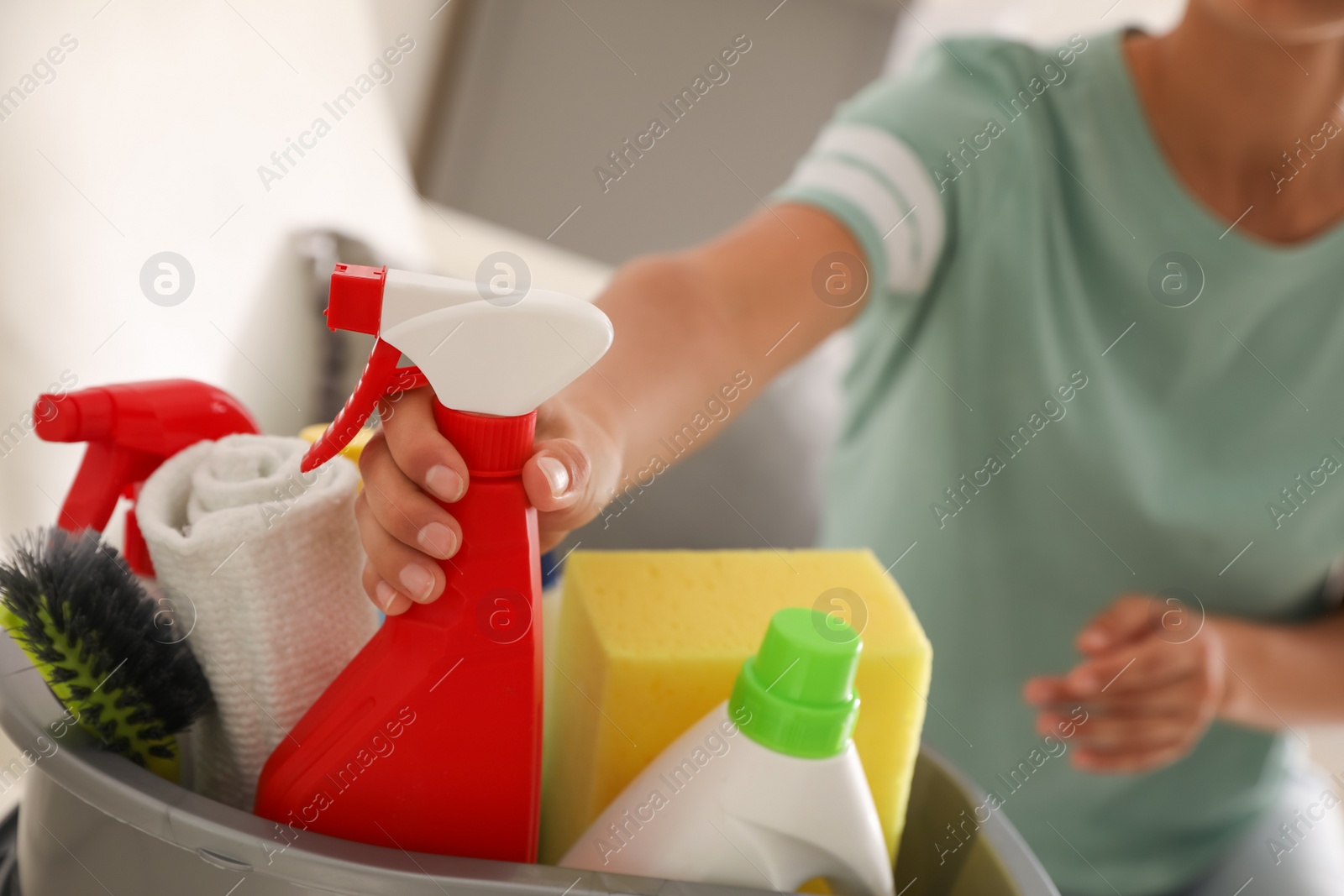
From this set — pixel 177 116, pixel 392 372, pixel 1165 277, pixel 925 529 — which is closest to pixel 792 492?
pixel 925 529

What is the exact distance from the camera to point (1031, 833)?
0.65 metres

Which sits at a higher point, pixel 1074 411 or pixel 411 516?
pixel 411 516

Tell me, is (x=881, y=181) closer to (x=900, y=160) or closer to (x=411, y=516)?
(x=900, y=160)

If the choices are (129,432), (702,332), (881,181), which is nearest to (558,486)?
(129,432)

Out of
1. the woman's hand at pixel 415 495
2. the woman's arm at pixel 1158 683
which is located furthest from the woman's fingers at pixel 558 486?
the woman's arm at pixel 1158 683

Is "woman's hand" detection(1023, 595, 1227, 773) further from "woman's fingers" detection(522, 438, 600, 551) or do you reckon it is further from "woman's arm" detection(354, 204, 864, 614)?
"woman's fingers" detection(522, 438, 600, 551)

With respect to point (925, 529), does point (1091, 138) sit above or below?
above

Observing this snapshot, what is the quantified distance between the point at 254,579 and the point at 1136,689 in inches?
19.1

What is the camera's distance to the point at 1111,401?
1.92 feet

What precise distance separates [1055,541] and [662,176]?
739mm

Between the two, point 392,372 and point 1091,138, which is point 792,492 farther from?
point 392,372

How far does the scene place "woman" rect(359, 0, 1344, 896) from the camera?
1.72 ft

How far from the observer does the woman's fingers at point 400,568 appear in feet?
0.71

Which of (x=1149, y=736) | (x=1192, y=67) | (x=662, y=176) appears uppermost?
(x=1192, y=67)
